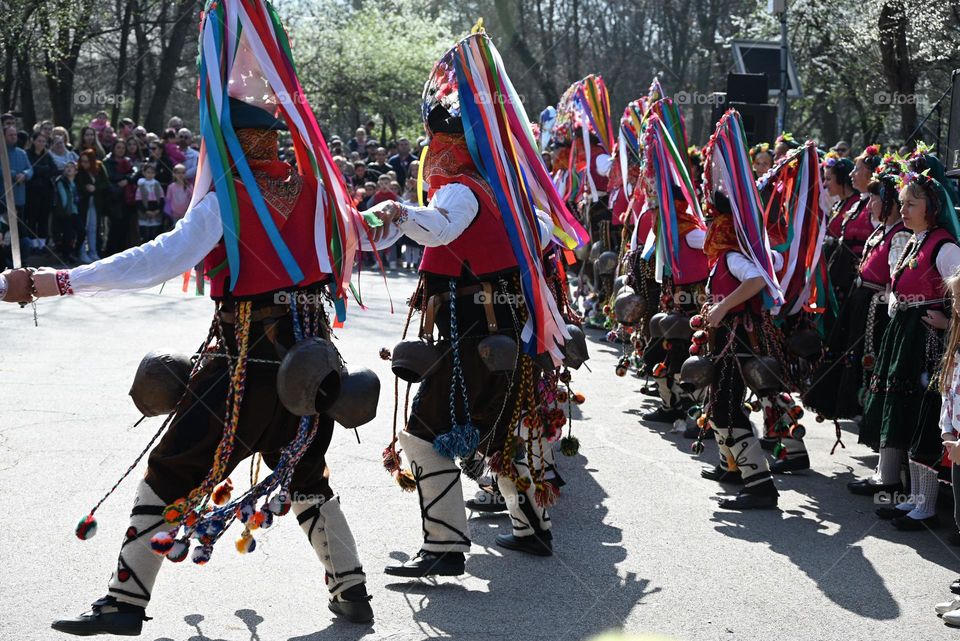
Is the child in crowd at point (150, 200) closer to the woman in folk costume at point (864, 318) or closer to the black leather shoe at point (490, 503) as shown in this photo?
the black leather shoe at point (490, 503)

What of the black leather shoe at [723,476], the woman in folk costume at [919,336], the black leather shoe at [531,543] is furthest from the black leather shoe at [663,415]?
the black leather shoe at [531,543]

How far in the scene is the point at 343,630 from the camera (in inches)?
162

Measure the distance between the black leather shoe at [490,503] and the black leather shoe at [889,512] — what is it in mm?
2007

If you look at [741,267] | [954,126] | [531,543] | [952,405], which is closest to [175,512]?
[531,543]

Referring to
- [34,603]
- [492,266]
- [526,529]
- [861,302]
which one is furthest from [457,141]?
[861,302]

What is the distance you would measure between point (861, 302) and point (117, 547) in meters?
4.50

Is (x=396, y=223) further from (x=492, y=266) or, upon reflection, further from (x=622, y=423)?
(x=622, y=423)

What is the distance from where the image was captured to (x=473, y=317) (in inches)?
191

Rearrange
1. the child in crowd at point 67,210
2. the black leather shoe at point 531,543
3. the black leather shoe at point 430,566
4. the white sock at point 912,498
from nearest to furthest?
the black leather shoe at point 430,566 < the black leather shoe at point 531,543 < the white sock at point 912,498 < the child in crowd at point 67,210

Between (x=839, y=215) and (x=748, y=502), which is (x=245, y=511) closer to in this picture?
(x=748, y=502)

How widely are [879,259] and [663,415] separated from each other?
2.17 meters

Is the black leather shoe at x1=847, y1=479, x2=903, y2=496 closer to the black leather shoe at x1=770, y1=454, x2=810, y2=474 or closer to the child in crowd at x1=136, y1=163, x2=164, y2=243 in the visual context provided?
the black leather shoe at x1=770, y1=454, x2=810, y2=474

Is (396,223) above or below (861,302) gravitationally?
above

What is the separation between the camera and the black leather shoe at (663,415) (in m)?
7.91
